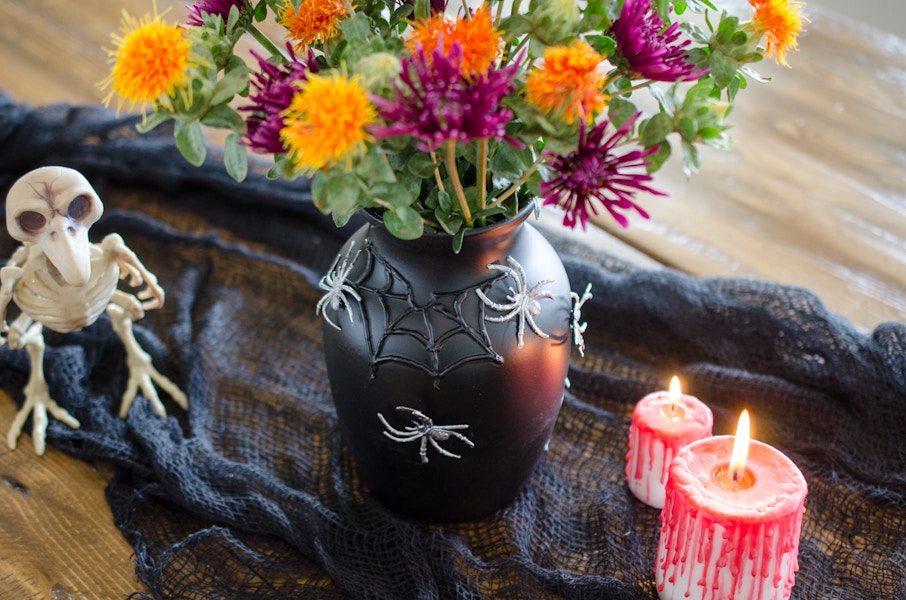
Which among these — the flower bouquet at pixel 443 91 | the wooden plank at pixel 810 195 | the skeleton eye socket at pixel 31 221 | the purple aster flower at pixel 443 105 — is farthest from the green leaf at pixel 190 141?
the wooden plank at pixel 810 195

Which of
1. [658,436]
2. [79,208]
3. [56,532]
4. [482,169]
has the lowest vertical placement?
[56,532]

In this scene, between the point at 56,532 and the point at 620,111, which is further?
the point at 56,532

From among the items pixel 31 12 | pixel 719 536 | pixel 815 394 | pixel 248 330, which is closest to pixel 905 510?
pixel 815 394

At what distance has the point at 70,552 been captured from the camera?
25.5 inches

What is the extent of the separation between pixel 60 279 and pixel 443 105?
1.24 ft

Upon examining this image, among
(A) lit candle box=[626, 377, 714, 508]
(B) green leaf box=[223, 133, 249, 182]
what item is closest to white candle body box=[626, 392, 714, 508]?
(A) lit candle box=[626, 377, 714, 508]

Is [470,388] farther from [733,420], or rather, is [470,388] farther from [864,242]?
[864,242]

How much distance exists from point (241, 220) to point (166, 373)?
211mm

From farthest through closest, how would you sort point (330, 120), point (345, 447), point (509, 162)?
1. point (345, 447)
2. point (509, 162)
3. point (330, 120)

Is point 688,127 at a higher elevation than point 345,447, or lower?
higher

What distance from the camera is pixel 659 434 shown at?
66 centimetres

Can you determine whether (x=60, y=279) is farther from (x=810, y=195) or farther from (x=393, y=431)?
(x=810, y=195)

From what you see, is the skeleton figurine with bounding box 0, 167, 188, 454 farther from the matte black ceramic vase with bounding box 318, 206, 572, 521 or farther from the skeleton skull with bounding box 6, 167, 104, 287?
the matte black ceramic vase with bounding box 318, 206, 572, 521

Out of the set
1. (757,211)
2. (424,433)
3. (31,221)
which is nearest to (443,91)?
(424,433)
